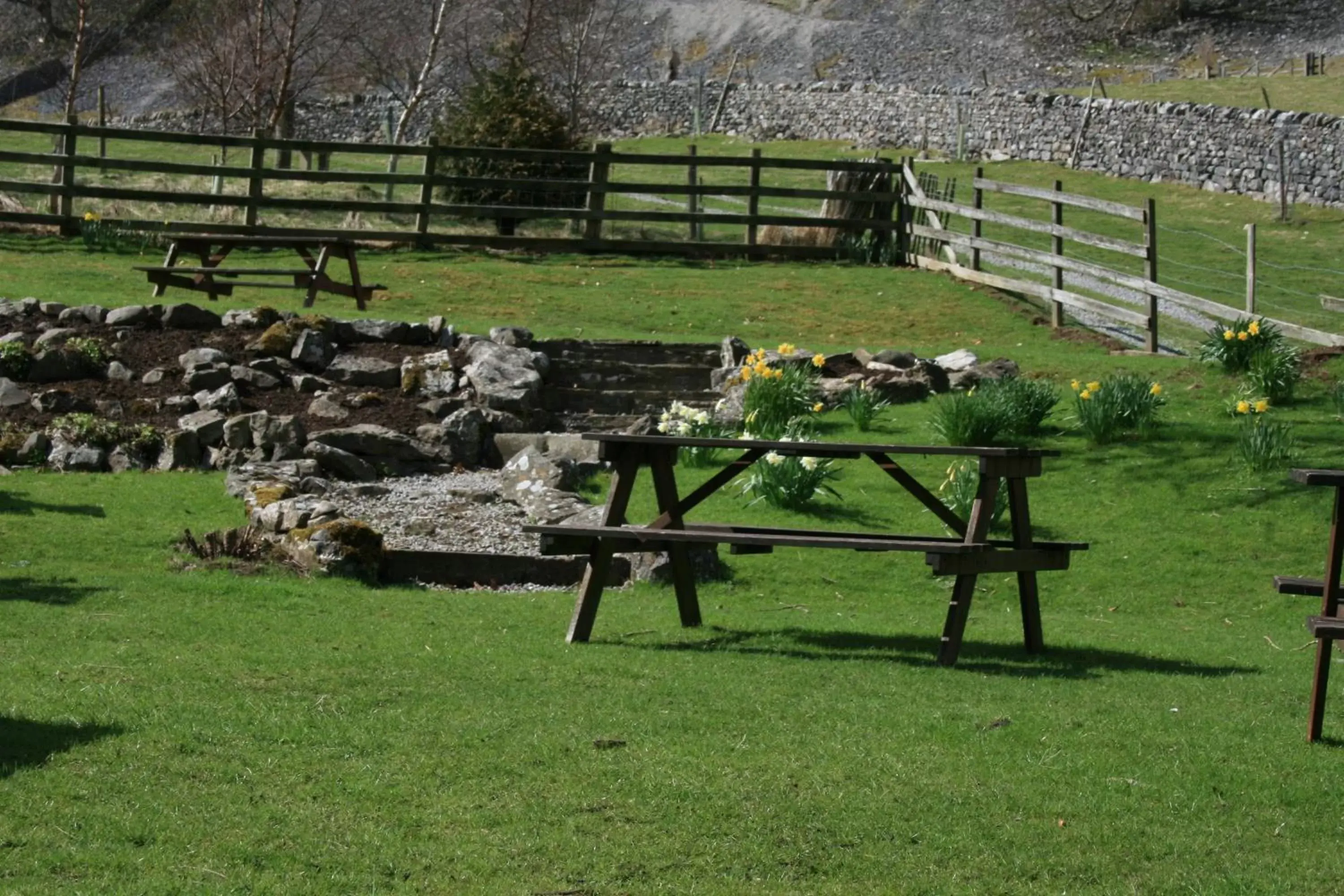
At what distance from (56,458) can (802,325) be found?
10491 mm

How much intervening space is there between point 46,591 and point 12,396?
21.0ft

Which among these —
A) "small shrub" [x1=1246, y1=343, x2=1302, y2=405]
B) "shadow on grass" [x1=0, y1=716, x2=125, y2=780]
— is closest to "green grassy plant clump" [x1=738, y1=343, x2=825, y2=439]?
"small shrub" [x1=1246, y1=343, x2=1302, y2=405]

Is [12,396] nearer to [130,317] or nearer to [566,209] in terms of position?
[130,317]

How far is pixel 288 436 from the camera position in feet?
45.0

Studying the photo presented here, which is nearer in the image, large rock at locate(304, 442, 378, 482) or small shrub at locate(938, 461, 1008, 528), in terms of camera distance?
small shrub at locate(938, 461, 1008, 528)

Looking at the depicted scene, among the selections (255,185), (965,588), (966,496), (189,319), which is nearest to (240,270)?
(189,319)

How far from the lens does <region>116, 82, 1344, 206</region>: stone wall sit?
35.8m

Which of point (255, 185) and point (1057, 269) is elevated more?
point (255, 185)

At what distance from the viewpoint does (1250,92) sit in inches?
1861

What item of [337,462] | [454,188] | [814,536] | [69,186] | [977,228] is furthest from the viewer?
[454,188]

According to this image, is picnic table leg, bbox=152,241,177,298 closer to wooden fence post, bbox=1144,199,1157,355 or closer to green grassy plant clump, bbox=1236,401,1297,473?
wooden fence post, bbox=1144,199,1157,355

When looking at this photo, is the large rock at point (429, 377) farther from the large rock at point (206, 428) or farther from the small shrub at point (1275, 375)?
the small shrub at point (1275, 375)

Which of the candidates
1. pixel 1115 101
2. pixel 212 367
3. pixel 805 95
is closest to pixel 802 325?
pixel 212 367

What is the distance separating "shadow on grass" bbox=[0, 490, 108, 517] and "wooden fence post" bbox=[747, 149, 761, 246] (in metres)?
16.6
